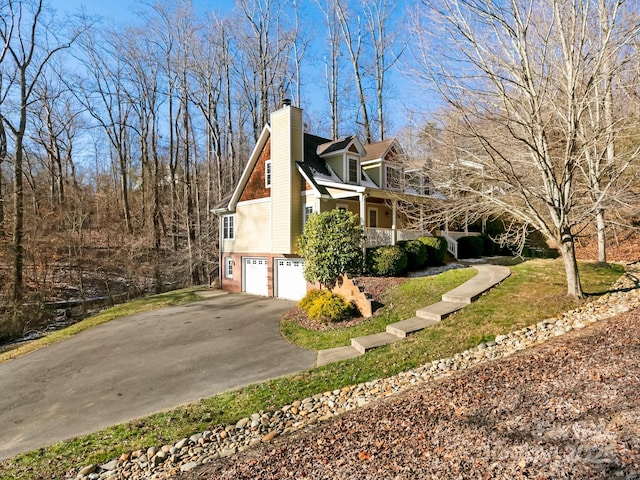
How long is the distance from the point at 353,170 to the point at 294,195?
3.36 meters

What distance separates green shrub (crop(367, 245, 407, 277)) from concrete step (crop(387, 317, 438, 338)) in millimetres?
4214

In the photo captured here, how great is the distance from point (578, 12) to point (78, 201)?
29.6 meters

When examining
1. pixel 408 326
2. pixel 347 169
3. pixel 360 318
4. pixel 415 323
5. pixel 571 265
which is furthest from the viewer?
pixel 347 169

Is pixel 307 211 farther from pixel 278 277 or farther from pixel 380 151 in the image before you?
pixel 380 151

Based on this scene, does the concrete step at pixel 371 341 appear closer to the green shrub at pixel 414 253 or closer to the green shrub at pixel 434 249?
the green shrub at pixel 414 253

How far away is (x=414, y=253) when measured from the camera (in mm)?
14484

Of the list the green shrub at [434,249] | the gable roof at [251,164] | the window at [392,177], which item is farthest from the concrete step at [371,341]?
the gable roof at [251,164]

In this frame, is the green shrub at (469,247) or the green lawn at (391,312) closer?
the green lawn at (391,312)

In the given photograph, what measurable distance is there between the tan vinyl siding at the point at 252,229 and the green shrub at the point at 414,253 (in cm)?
665

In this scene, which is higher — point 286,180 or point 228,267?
point 286,180

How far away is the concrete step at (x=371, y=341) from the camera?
7.83 metres

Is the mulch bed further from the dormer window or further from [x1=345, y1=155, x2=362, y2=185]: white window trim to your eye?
the dormer window

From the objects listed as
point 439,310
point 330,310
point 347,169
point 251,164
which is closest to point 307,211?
point 347,169

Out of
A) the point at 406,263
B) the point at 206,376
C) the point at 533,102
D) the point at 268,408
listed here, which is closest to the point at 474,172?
the point at 533,102
